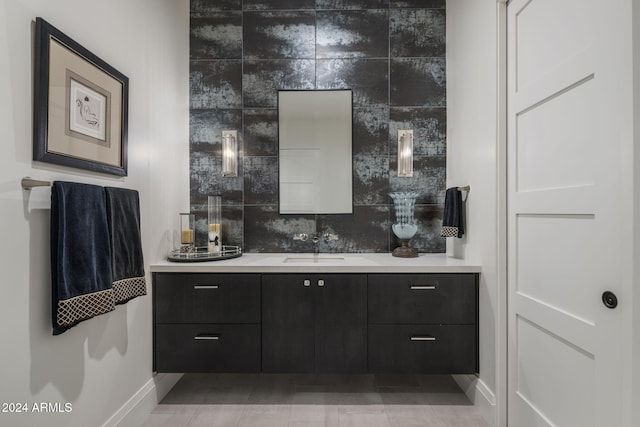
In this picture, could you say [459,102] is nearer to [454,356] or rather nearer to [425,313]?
[425,313]

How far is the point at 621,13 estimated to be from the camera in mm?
1029

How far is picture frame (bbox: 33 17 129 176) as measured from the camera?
1.21 m

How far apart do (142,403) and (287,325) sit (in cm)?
93

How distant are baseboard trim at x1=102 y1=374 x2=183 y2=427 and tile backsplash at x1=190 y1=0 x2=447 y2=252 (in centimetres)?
102

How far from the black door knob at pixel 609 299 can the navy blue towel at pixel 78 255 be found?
1.94 metres

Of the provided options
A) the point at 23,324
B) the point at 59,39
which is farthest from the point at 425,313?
the point at 59,39

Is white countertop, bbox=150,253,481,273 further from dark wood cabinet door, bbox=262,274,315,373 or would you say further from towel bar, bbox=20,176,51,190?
towel bar, bbox=20,176,51,190

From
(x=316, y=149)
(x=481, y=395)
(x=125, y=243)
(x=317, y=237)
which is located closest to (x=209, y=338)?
(x=125, y=243)

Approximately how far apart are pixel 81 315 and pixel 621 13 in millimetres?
2205

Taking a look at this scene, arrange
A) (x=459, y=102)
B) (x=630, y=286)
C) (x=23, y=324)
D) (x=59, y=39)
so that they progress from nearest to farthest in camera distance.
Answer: (x=630, y=286) < (x=23, y=324) < (x=59, y=39) < (x=459, y=102)

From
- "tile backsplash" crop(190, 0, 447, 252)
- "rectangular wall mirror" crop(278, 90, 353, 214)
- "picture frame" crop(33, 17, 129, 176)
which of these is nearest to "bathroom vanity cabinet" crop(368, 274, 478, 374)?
"tile backsplash" crop(190, 0, 447, 252)

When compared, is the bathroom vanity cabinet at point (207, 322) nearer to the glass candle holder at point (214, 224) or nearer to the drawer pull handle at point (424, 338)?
the glass candle holder at point (214, 224)

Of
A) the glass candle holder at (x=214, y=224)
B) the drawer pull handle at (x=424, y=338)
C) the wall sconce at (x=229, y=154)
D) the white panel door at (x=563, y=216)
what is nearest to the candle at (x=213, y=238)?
the glass candle holder at (x=214, y=224)

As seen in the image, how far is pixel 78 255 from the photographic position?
1.31 metres
